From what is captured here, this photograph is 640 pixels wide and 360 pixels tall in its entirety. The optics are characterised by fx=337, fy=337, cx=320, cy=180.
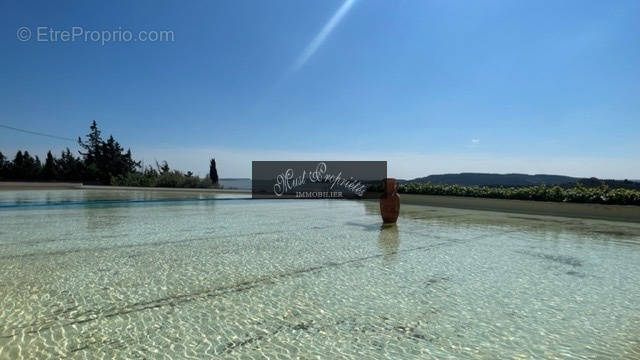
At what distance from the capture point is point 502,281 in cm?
357

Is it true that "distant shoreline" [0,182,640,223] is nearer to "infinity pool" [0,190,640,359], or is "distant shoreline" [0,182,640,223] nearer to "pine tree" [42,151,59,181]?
"infinity pool" [0,190,640,359]

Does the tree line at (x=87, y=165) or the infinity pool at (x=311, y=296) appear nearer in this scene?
the infinity pool at (x=311, y=296)

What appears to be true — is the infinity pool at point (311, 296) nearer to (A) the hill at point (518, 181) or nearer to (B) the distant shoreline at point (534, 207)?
(B) the distant shoreline at point (534, 207)

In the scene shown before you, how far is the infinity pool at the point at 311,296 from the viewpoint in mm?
2109

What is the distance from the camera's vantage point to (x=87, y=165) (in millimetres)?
28797

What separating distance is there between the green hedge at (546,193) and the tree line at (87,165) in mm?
17551

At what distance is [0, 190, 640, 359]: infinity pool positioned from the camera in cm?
211

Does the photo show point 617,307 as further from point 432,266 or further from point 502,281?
point 432,266
